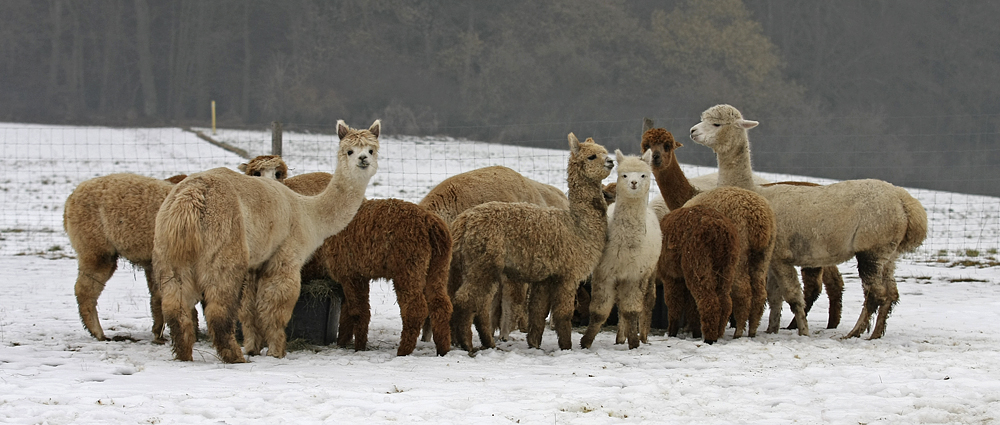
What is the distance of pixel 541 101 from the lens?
1644 inches

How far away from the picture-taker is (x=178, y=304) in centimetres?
623

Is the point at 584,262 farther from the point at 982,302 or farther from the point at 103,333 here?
the point at 982,302

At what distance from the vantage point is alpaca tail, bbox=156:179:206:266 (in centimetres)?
618

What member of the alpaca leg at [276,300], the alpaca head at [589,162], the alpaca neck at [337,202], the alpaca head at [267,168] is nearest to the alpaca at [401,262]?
the alpaca neck at [337,202]

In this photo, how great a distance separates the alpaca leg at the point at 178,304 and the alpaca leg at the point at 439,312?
1.72 metres

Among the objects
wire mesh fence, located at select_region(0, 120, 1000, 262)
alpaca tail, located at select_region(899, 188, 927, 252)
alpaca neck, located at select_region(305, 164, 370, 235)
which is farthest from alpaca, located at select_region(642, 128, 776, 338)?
wire mesh fence, located at select_region(0, 120, 1000, 262)

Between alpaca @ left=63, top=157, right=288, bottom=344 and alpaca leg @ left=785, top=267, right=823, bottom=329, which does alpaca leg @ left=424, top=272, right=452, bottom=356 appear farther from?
alpaca leg @ left=785, top=267, right=823, bottom=329

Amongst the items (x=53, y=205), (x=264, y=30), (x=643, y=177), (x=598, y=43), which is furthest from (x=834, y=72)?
(x=643, y=177)

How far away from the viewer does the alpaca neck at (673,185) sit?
9766mm

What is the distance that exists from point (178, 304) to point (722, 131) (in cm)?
586

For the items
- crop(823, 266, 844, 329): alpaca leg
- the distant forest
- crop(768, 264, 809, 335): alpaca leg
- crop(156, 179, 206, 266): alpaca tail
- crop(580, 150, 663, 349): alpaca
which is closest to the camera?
crop(156, 179, 206, 266): alpaca tail

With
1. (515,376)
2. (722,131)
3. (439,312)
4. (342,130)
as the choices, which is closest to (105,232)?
(342,130)

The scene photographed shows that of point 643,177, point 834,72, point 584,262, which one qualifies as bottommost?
point 584,262

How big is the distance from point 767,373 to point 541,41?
3778 centimetres
